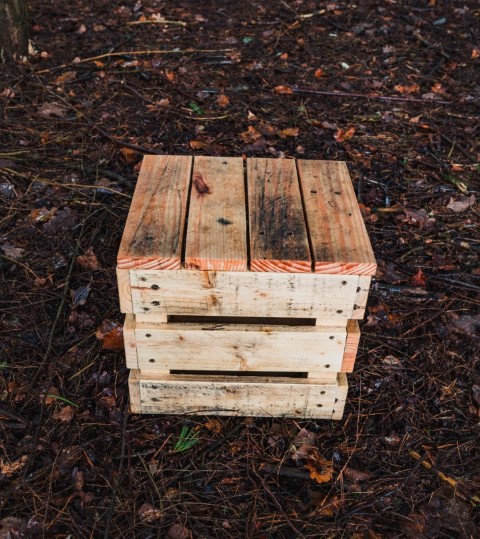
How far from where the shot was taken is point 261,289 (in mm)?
2275

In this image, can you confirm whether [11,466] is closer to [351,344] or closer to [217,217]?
[217,217]

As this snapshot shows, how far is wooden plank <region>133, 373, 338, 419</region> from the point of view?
264 centimetres

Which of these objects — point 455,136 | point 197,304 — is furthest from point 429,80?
point 197,304

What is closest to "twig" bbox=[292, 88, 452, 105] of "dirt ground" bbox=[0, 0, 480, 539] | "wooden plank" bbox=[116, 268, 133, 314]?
"dirt ground" bbox=[0, 0, 480, 539]

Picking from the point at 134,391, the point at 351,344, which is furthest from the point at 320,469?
the point at 134,391

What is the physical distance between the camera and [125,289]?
228cm

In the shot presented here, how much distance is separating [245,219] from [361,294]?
1.82 ft

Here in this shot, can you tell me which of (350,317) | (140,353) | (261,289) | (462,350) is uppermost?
(261,289)

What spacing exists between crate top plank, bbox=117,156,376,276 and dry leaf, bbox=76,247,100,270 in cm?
101

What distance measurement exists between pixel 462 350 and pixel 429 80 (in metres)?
3.60

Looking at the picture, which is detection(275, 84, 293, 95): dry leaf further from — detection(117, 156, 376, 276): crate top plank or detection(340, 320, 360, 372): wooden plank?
detection(340, 320, 360, 372): wooden plank

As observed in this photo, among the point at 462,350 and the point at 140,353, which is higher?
the point at 140,353

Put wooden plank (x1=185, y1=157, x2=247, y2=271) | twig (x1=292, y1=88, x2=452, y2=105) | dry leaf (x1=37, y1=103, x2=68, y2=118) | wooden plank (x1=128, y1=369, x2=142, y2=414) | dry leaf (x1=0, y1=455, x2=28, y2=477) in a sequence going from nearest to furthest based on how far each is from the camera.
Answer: wooden plank (x1=185, y1=157, x2=247, y2=271) → dry leaf (x1=0, y1=455, x2=28, y2=477) → wooden plank (x1=128, y1=369, x2=142, y2=414) → dry leaf (x1=37, y1=103, x2=68, y2=118) → twig (x1=292, y1=88, x2=452, y2=105)

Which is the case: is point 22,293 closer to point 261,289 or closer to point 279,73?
point 261,289
